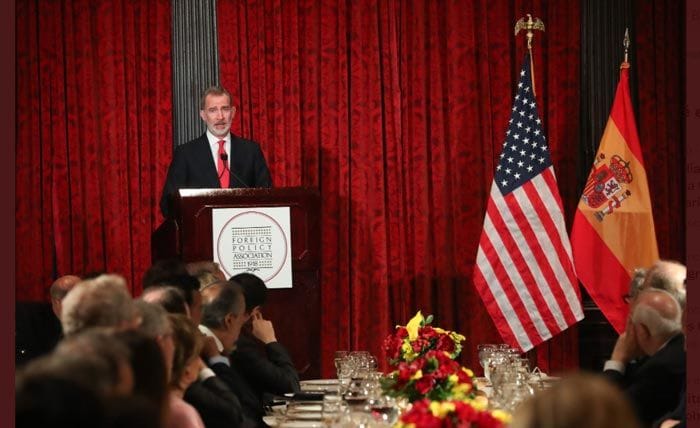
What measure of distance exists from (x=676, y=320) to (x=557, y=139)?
164 inches

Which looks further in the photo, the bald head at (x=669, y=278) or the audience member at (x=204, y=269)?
the audience member at (x=204, y=269)

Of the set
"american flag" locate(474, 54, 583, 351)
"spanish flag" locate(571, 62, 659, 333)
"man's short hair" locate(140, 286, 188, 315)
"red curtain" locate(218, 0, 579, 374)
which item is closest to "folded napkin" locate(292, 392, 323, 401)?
"man's short hair" locate(140, 286, 188, 315)

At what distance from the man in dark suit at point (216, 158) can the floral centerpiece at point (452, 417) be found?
4157mm

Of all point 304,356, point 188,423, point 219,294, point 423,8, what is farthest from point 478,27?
point 188,423

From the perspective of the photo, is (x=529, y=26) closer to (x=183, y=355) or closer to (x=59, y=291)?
(x=59, y=291)

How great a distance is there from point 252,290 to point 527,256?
247cm

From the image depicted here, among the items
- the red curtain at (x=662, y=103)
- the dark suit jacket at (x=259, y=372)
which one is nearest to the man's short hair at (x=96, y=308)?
the dark suit jacket at (x=259, y=372)

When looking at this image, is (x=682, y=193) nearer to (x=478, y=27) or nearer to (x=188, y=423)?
(x=478, y=27)

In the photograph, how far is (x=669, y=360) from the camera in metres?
4.02

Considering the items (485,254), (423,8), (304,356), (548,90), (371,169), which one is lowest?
(304,356)

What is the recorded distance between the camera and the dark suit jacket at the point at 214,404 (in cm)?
360

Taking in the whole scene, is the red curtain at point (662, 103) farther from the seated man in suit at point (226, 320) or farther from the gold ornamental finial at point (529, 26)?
the seated man in suit at point (226, 320)

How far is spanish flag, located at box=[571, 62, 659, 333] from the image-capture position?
7152 mm

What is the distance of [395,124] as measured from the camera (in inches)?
324
